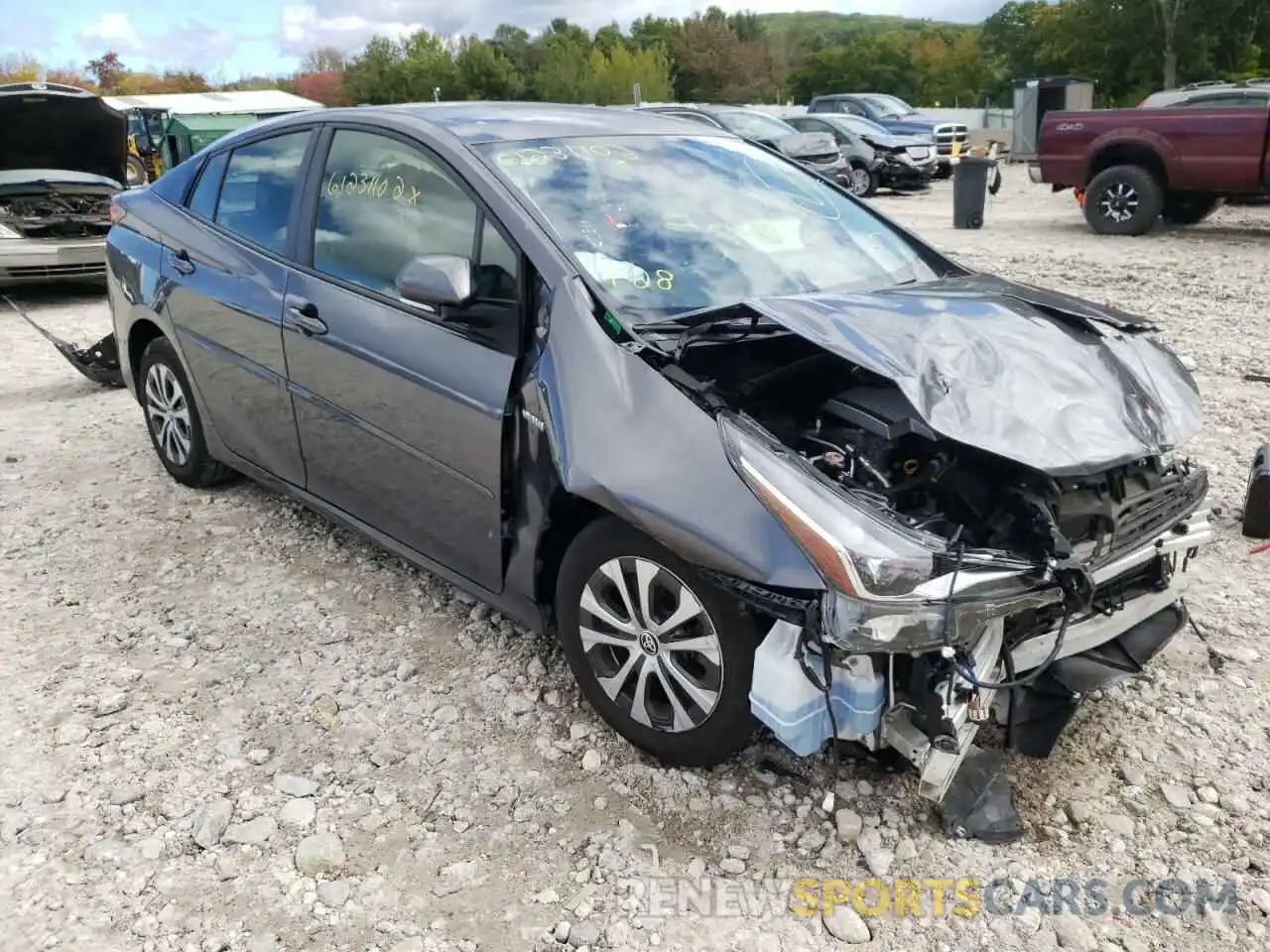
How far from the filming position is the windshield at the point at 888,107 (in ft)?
79.9

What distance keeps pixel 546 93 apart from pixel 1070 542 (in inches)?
2786

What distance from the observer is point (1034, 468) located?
2381 millimetres

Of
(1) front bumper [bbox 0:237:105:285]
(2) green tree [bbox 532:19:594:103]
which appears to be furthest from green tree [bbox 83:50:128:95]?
(1) front bumper [bbox 0:237:105:285]

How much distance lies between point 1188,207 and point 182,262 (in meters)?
12.9

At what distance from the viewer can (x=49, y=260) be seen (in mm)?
9305

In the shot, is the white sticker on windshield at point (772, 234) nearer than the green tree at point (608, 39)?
Yes

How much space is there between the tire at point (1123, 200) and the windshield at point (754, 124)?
4.88 meters

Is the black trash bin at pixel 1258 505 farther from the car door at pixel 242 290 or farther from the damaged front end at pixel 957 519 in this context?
the car door at pixel 242 290

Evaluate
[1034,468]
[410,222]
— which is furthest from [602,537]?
[410,222]

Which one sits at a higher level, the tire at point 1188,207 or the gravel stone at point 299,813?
the tire at point 1188,207

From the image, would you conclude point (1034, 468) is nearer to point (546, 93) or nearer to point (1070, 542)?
point (1070, 542)

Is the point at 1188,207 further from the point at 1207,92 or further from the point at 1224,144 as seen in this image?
the point at 1224,144

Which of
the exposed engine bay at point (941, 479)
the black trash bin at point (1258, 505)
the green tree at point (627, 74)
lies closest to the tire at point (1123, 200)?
the black trash bin at point (1258, 505)

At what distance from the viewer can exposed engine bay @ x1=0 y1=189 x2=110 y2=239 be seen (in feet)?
30.9
